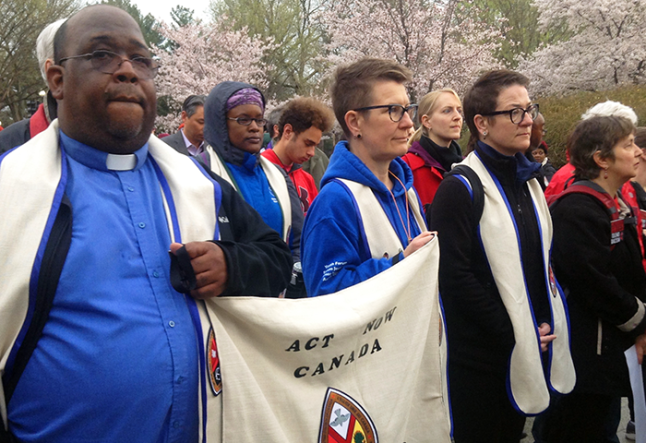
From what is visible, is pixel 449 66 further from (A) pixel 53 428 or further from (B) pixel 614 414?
(A) pixel 53 428

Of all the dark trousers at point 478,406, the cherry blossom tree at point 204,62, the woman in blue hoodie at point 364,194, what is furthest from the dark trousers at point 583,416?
the cherry blossom tree at point 204,62

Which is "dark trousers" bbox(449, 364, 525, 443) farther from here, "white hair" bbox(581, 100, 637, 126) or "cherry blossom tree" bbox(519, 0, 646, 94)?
"cherry blossom tree" bbox(519, 0, 646, 94)

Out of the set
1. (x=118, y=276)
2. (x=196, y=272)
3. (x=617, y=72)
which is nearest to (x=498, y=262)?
(x=196, y=272)

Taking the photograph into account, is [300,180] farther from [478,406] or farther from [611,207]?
[478,406]

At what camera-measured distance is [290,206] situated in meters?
4.09

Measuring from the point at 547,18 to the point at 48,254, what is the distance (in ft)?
89.1

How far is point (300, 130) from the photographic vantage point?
4.94 metres

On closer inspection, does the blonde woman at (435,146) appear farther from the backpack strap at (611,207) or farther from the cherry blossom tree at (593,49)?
the cherry blossom tree at (593,49)

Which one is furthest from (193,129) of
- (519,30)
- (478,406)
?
(519,30)

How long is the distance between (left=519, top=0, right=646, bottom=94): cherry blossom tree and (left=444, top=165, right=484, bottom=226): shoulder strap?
73.5 feet

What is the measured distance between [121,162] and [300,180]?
3.57 meters

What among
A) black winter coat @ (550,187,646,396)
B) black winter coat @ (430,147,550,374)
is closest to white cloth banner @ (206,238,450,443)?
black winter coat @ (430,147,550,374)

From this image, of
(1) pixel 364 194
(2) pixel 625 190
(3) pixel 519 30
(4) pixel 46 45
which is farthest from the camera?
(3) pixel 519 30

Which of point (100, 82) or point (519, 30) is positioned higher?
point (519, 30)
